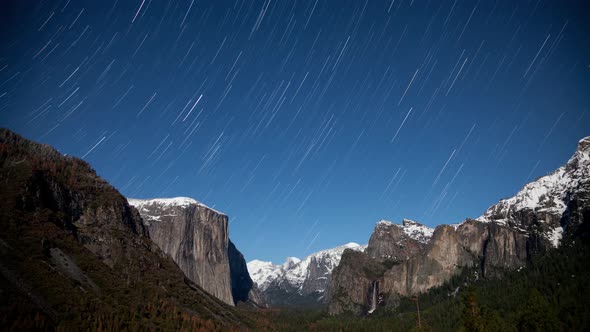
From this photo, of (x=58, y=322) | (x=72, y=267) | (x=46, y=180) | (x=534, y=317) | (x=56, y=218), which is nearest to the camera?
(x=58, y=322)

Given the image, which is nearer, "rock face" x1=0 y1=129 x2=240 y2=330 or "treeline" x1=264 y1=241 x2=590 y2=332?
"treeline" x1=264 y1=241 x2=590 y2=332

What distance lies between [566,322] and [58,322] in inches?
5197

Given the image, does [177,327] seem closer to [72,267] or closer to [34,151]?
[72,267]

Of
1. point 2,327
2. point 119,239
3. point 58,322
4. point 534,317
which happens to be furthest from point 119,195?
point 534,317

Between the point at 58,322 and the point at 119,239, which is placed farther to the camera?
the point at 119,239

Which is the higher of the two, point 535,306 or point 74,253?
point 74,253

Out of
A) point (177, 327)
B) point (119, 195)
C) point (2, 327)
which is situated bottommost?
point (2, 327)

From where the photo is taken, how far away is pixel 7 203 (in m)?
129

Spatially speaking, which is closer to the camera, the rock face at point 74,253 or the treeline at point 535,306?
the treeline at point 535,306

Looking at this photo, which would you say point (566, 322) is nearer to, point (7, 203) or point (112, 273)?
point (112, 273)

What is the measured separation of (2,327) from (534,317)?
10989cm

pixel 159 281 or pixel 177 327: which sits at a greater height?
pixel 159 281

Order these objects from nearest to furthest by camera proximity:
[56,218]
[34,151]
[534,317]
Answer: [534,317] → [56,218] → [34,151]

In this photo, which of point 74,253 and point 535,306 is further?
point 74,253
